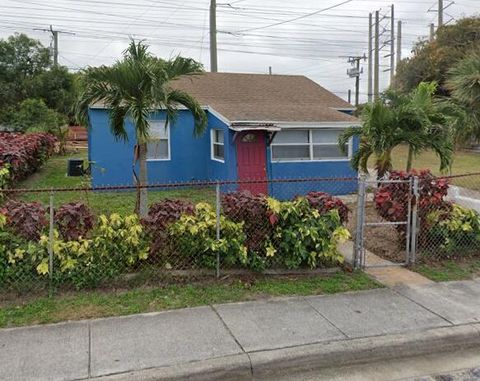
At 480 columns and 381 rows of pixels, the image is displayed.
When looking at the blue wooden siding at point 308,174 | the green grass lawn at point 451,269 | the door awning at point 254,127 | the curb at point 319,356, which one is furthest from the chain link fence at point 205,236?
the blue wooden siding at point 308,174

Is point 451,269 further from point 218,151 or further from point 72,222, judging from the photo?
point 218,151

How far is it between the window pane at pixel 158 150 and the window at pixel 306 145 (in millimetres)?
3276

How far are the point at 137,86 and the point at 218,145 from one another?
756 cm

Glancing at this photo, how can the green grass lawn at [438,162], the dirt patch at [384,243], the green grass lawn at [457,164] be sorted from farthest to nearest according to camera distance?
the green grass lawn at [438,162] < the green grass lawn at [457,164] < the dirt patch at [384,243]

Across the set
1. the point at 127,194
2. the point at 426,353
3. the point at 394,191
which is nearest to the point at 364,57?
the point at 127,194

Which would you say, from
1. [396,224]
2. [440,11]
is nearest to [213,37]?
[396,224]

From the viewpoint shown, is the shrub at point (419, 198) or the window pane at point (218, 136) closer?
the shrub at point (419, 198)

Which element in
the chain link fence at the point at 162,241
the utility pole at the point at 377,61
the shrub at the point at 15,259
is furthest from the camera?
the utility pole at the point at 377,61

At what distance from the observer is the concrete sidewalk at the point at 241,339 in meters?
4.18

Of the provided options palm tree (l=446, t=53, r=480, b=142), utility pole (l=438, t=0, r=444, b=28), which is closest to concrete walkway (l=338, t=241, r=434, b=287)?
palm tree (l=446, t=53, r=480, b=142)

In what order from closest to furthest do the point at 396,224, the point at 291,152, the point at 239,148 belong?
the point at 396,224 < the point at 239,148 < the point at 291,152

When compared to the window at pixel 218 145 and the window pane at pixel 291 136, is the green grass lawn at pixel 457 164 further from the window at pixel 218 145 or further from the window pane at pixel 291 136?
the window at pixel 218 145

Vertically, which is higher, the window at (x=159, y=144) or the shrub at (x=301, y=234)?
the window at (x=159, y=144)

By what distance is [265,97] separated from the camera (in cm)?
1725
